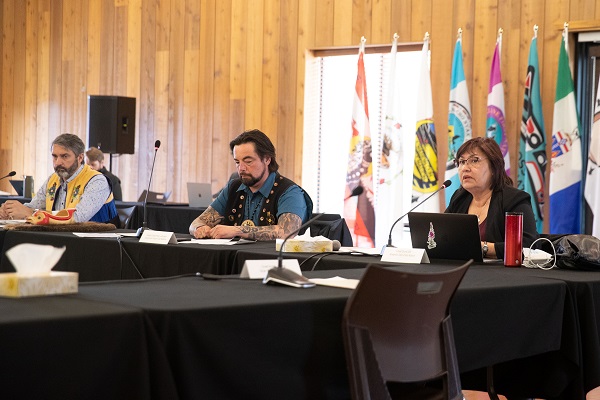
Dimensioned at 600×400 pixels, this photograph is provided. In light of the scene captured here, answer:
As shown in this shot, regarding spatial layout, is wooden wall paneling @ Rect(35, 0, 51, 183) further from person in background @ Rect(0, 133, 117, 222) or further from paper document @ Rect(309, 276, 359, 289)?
paper document @ Rect(309, 276, 359, 289)

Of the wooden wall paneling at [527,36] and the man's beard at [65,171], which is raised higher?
the wooden wall paneling at [527,36]

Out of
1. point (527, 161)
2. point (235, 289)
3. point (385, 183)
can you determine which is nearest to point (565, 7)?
point (527, 161)

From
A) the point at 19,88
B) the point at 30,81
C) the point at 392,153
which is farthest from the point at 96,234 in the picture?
the point at 19,88

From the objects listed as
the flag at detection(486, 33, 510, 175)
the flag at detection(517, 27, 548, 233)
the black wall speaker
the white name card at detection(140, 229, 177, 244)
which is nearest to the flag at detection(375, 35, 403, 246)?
the flag at detection(486, 33, 510, 175)

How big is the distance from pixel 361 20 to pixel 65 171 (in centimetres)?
358

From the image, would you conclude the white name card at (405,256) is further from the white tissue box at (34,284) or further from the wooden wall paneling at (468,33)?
the wooden wall paneling at (468,33)

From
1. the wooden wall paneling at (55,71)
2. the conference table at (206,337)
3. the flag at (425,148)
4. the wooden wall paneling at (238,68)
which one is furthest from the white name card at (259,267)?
the wooden wall paneling at (55,71)

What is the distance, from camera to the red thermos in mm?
3164

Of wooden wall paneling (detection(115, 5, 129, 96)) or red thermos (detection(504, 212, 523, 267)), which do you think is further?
wooden wall paneling (detection(115, 5, 129, 96))

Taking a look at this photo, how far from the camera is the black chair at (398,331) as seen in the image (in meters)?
1.95

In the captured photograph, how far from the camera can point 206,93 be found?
30.2ft

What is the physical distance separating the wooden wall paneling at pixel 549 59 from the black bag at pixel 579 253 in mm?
3793

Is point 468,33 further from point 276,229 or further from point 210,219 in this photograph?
point 276,229

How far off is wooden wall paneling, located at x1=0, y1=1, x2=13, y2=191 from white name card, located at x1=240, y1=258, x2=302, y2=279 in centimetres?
933
